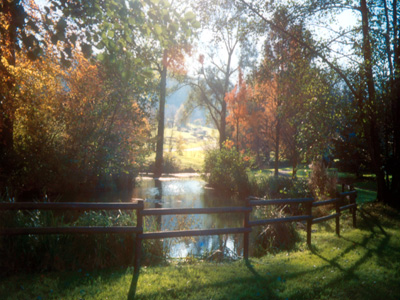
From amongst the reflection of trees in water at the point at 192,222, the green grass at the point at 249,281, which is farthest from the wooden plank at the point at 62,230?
the reflection of trees in water at the point at 192,222

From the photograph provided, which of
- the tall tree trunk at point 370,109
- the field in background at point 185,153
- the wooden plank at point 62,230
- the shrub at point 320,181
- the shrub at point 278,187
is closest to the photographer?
the wooden plank at point 62,230

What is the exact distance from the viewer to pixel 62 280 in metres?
5.18

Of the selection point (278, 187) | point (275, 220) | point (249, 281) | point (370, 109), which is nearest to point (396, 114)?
point (370, 109)

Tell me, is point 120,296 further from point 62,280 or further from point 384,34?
point 384,34

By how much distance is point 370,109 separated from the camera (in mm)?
12414

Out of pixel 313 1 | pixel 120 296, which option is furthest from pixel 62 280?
pixel 313 1

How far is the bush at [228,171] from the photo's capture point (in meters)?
20.8

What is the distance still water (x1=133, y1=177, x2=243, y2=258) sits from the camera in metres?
9.24

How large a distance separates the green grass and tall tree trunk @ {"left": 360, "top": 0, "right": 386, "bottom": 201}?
6259 millimetres

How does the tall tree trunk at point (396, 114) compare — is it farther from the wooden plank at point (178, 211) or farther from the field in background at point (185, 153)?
the field in background at point (185, 153)

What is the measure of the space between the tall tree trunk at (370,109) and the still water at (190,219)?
578 centimetres

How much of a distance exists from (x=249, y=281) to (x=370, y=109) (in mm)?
Result: 9815

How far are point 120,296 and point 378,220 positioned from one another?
9.24m

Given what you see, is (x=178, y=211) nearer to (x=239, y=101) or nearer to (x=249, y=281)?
(x=249, y=281)
